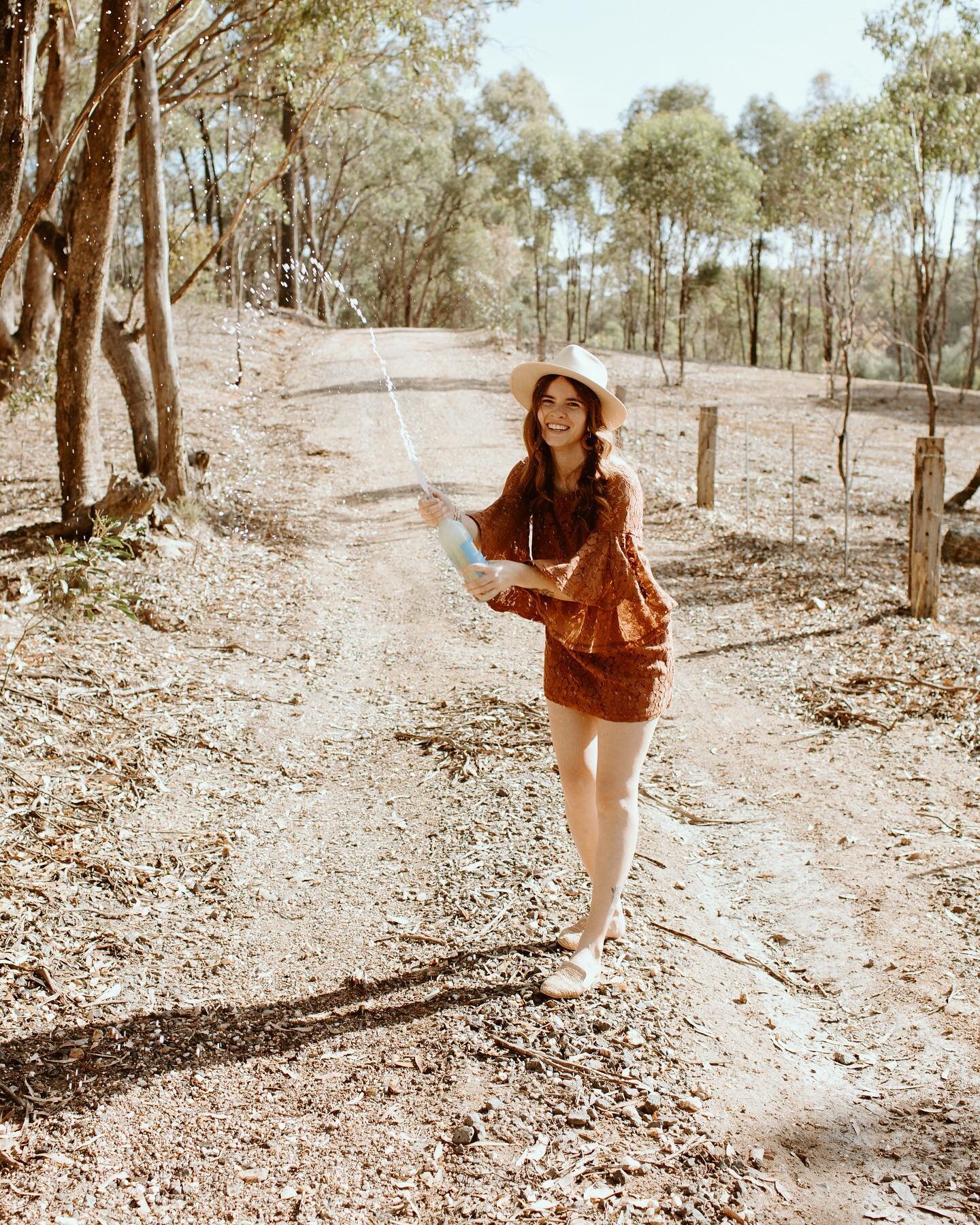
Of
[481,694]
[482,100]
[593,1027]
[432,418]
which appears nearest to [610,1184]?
[593,1027]

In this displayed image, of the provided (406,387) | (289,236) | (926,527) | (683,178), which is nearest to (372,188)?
(289,236)

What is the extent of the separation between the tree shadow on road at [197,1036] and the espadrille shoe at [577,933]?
226 millimetres

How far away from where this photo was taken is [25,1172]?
2584 mm

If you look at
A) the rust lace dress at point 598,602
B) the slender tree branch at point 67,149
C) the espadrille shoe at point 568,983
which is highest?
the slender tree branch at point 67,149

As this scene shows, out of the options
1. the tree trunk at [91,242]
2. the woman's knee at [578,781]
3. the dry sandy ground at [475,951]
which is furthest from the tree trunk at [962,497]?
the woman's knee at [578,781]

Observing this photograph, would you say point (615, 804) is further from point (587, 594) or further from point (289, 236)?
point (289, 236)

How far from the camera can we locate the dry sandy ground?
2605 millimetres

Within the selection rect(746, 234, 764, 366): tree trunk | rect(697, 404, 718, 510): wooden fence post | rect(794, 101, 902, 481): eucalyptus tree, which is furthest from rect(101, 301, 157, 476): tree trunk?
rect(746, 234, 764, 366): tree trunk

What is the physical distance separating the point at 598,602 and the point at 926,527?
5.47m

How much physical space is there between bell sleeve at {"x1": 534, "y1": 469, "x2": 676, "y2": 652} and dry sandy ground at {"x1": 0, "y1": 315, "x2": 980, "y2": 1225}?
3.62ft

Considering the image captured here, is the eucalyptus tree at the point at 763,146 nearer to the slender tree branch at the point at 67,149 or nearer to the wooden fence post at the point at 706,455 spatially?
the wooden fence post at the point at 706,455

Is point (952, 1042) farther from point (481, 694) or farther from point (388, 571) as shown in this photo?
point (388, 571)

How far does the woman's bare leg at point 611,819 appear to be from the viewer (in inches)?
124

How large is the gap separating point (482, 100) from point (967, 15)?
31321 mm
